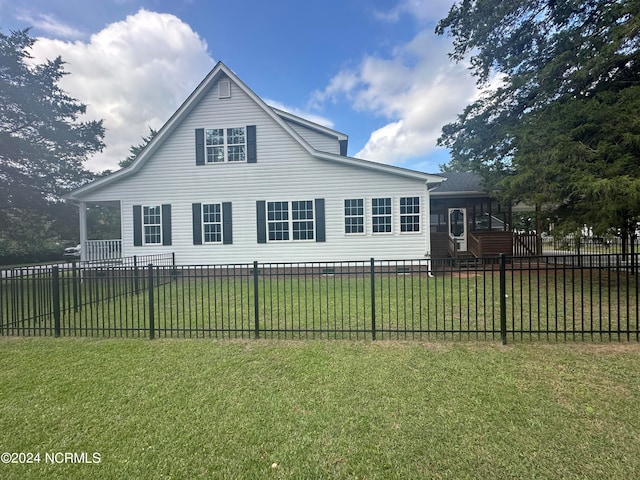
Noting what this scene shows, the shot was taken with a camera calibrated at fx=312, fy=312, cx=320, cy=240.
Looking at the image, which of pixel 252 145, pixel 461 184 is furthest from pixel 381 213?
pixel 461 184

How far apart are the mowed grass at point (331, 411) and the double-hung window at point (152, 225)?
31.3 feet

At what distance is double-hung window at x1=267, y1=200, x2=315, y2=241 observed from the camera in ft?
43.4

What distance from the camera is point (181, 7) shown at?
44.7 ft

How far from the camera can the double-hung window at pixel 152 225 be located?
1388 centimetres

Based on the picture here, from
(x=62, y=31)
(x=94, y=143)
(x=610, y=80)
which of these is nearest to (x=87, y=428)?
(x=610, y=80)

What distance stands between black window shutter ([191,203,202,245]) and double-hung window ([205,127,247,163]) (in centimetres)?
210

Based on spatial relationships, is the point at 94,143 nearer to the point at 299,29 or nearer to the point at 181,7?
the point at 181,7

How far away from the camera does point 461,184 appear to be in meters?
18.6

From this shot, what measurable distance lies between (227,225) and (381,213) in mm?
6582

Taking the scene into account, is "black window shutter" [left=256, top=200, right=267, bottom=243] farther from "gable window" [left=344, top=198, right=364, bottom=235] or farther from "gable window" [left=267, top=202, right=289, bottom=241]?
"gable window" [left=344, top=198, right=364, bottom=235]

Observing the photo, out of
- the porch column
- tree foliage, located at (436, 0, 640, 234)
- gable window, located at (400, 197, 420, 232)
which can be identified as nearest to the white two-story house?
gable window, located at (400, 197, 420, 232)

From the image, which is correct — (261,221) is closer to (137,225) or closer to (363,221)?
(363,221)

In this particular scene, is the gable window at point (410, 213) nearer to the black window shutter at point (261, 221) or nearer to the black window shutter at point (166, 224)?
the black window shutter at point (261, 221)

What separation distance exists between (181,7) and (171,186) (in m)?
7.81
